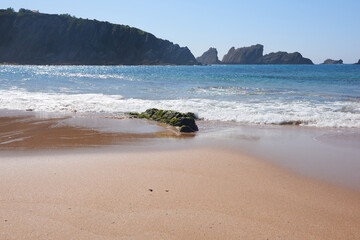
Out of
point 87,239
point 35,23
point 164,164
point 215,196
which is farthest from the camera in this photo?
point 35,23

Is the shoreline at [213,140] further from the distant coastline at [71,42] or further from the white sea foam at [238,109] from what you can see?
the distant coastline at [71,42]

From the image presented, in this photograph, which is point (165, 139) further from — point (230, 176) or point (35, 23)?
point (35, 23)

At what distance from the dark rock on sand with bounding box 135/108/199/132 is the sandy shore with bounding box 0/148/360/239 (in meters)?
3.99

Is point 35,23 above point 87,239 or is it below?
above

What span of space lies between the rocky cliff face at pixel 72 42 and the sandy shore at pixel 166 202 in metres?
147

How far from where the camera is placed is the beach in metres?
3.83

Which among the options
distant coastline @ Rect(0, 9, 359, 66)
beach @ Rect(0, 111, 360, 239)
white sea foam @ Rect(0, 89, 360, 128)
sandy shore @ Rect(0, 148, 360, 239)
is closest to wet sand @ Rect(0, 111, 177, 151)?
beach @ Rect(0, 111, 360, 239)

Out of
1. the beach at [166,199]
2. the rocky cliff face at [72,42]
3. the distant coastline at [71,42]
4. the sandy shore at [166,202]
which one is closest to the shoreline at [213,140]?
the beach at [166,199]

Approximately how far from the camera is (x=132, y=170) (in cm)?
604

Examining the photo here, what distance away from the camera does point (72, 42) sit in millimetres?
147625

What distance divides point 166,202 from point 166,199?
11 centimetres

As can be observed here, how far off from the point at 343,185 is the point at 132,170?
3.97m

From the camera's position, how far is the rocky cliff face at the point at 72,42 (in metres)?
138

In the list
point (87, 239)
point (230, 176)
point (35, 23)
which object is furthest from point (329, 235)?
point (35, 23)
